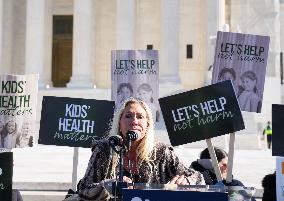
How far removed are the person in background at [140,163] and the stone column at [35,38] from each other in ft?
119

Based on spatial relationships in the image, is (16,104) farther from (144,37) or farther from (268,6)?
(268,6)

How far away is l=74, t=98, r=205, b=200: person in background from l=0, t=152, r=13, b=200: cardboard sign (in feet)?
3.85

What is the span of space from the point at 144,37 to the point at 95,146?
1595 inches

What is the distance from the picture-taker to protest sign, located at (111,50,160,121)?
13.1 meters

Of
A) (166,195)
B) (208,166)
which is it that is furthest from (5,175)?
(208,166)

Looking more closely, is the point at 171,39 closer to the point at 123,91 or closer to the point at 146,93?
the point at 146,93

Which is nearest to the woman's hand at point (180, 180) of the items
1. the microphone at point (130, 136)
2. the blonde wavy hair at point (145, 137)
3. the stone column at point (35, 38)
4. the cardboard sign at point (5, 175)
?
the blonde wavy hair at point (145, 137)

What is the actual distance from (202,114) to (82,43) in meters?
34.9

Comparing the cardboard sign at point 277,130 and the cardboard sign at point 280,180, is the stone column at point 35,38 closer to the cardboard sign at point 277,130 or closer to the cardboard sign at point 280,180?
the cardboard sign at point 277,130

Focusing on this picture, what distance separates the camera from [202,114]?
639 centimetres

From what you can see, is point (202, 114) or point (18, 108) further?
point (18, 108)

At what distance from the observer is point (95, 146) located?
5.05m

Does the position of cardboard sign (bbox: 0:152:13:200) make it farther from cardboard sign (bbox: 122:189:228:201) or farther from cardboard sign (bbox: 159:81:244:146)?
cardboard sign (bbox: 122:189:228:201)

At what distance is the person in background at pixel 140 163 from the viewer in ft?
16.0
